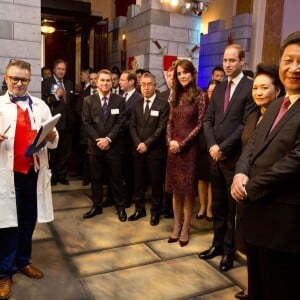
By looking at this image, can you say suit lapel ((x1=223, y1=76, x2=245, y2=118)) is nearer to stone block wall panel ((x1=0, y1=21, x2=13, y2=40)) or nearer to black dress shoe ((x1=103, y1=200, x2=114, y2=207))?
black dress shoe ((x1=103, y1=200, x2=114, y2=207))

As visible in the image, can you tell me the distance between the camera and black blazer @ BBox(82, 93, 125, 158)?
358cm

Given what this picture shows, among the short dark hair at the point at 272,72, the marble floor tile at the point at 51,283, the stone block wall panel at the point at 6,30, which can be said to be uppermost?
the stone block wall panel at the point at 6,30

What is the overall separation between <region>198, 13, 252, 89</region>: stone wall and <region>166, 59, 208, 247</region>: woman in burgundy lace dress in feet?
14.1

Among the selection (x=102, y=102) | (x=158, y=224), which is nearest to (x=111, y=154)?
(x=102, y=102)

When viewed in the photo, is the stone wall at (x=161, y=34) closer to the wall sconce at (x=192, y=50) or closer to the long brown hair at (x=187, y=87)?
the wall sconce at (x=192, y=50)

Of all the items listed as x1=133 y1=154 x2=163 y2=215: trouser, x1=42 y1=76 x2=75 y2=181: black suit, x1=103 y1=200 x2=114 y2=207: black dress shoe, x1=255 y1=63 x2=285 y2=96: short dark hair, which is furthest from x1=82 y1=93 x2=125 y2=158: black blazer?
x1=255 y1=63 x2=285 y2=96: short dark hair

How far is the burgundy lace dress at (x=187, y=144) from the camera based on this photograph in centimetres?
294

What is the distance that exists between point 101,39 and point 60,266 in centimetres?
579

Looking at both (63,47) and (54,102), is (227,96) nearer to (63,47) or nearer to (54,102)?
(54,102)

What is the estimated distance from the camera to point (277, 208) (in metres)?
1.39

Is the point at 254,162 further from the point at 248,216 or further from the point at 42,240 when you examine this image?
the point at 42,240

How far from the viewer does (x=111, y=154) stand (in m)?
3.60

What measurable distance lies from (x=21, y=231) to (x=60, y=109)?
249cm

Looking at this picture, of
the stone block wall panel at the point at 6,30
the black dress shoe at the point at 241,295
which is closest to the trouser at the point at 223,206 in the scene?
the black dress shoe at the point at 241,295
